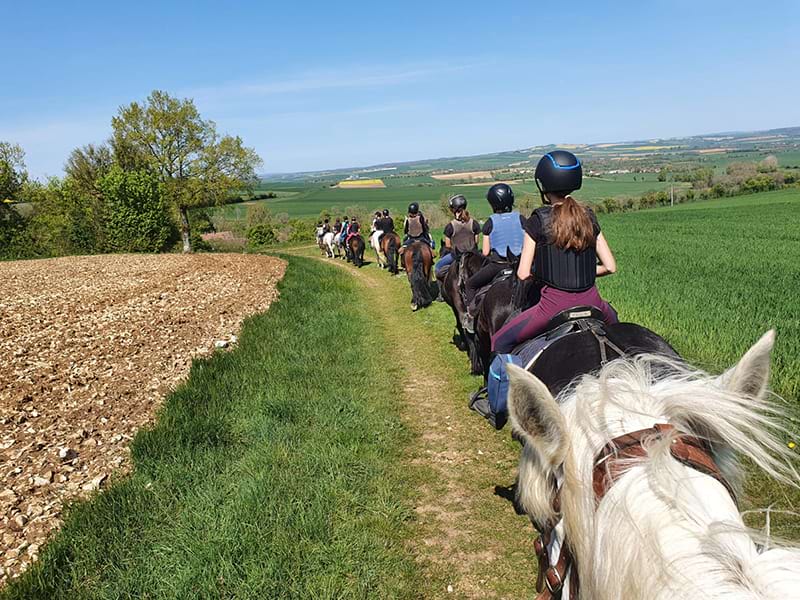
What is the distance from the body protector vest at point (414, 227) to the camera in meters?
12.5

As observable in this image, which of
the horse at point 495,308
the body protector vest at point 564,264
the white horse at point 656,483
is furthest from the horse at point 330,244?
the white horse at point 656,483

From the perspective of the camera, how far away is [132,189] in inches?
1326

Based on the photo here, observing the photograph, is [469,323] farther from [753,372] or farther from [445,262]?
[753,372]

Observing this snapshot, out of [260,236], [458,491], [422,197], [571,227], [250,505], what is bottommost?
[260,236]

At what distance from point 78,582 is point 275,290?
1120cm

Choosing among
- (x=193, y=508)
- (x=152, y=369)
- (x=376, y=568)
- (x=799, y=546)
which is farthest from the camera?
(x=152, y=369)

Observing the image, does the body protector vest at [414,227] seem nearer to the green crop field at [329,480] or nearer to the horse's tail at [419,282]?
the horse's tail at [419,282]

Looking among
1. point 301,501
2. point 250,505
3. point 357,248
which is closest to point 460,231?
point 301,501

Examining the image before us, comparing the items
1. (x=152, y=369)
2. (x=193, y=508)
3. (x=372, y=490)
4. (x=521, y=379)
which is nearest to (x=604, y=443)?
(x=521, y=379)

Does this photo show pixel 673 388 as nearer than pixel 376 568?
Yes

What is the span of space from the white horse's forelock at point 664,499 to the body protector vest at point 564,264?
1362mm

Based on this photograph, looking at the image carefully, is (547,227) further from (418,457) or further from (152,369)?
(152,369)

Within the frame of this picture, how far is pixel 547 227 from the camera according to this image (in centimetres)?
328

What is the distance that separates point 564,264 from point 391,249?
14.3 meters
